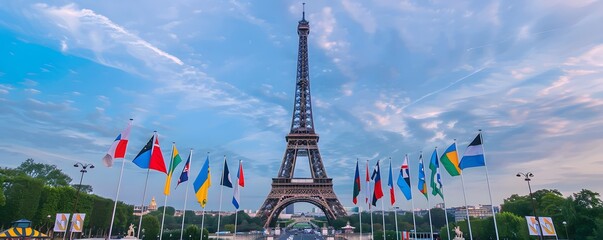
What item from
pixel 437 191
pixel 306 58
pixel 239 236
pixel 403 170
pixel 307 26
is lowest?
pixel 239 236

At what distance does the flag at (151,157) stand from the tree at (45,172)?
66576 mm

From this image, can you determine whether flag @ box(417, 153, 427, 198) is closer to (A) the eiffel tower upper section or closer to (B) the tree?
(A) the eiffel tower upper section

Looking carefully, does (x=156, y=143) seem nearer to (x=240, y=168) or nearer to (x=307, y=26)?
(x=240, y=168)

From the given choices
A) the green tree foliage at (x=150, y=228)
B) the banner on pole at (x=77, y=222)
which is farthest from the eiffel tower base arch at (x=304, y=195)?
the banner on pole at (x=77, y=222)

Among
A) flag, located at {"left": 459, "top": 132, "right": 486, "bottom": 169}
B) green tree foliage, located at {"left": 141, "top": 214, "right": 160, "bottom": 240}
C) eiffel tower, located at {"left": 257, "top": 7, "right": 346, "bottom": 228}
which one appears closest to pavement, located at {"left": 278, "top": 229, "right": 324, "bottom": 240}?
eiffel tower, located at {"left": 257, "top": 7, "right": 346, "bottom": 228}

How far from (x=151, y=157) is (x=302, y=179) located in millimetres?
54946

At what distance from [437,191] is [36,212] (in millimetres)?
52656

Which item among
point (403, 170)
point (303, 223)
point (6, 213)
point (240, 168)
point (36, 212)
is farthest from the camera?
point (303, 223)

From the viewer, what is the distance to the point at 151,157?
82.5 feet

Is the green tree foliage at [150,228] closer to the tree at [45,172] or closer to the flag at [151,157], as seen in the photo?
the tree at [45,172]

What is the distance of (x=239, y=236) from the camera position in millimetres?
53281

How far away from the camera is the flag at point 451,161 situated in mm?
26875

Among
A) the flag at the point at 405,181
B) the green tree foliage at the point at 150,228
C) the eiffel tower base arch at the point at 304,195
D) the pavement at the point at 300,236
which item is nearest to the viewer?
the flag at the point at 405,181

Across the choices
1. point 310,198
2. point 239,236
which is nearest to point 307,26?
point 310,198
